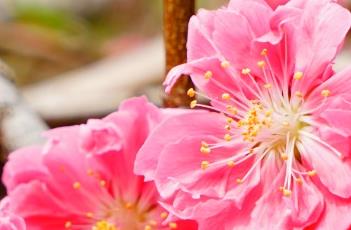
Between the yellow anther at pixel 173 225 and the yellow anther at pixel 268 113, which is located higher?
the yellow anther at pixel 268 113

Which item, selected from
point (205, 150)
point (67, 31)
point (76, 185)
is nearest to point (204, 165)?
point (205, 150)

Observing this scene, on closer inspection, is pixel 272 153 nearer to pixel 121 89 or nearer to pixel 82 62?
pixel 121 89

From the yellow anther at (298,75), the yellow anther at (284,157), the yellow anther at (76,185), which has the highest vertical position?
the yellow anther at (298,75)

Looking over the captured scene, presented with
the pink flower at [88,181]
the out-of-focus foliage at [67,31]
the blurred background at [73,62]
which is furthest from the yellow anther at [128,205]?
the out-of-focus foliage at [67,31]

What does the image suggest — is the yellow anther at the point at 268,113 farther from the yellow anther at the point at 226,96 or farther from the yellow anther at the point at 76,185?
the yellow anther at the point at 76,185

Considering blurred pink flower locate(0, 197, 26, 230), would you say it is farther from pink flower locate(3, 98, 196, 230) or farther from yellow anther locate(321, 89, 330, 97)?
yellow anther locate(321, 89, 330, 97)

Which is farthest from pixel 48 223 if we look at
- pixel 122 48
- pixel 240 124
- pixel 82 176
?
pixel 122 48
